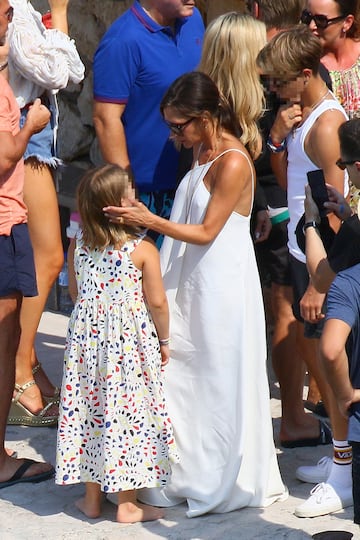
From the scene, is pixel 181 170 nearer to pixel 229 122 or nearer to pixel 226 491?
pixel 229 122

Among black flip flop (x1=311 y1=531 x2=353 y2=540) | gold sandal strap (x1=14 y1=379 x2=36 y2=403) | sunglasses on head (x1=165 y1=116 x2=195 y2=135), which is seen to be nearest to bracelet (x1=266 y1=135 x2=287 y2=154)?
sunglasses on head (x1=165 y1=116 x2=195 y2=135)

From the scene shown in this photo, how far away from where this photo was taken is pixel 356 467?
Answer: 3219 millimetres

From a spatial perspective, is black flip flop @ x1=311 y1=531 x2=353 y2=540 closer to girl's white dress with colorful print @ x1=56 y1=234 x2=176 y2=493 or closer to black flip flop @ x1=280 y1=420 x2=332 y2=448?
girl's white dress with colorful print @ x1=56 y1=234 x2=176 y2=493

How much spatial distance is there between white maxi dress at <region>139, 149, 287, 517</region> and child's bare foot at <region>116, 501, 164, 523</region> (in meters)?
0.11

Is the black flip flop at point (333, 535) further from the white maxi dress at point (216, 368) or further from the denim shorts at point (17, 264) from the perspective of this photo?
the denim shorts at point (17, 264)

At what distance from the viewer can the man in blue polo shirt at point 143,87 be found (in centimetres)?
461

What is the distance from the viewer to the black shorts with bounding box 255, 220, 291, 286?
15.9 feet

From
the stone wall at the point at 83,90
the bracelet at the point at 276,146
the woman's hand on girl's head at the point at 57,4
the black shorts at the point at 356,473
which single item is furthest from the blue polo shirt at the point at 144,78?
the stone wall at the point at 83,90

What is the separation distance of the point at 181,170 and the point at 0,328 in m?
0.95

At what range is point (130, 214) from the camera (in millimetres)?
3842

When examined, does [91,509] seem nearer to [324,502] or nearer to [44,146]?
[324,502]

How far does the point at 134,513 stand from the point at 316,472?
0.75m

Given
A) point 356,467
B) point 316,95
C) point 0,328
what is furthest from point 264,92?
point 356,467

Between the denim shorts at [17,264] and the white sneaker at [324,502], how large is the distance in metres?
1.29
